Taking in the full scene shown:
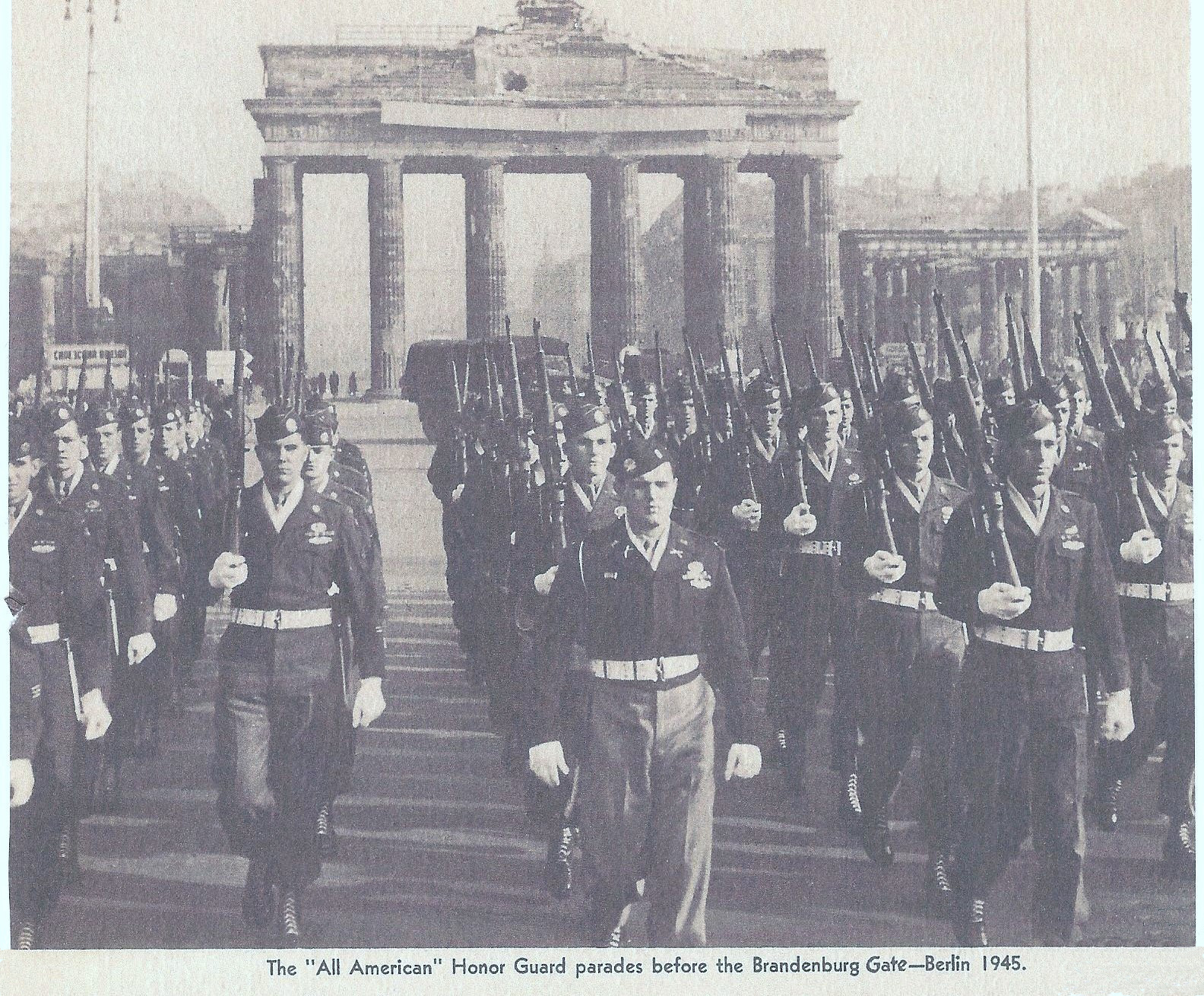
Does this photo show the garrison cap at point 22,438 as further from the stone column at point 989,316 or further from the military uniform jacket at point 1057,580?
the stone column at point 989,316

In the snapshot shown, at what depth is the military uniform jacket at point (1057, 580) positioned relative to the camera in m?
6.33

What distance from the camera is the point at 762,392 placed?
7.74 metres

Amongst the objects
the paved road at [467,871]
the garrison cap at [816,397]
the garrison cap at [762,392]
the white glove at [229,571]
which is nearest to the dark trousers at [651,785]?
the paved road at [467,871]

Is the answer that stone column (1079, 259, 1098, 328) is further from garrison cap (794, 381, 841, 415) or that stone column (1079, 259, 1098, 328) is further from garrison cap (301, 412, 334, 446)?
garrison cap (301, 412, 334, 446)

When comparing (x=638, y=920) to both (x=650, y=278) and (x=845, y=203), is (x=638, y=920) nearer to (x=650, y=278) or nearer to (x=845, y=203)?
(x=650, y=278)

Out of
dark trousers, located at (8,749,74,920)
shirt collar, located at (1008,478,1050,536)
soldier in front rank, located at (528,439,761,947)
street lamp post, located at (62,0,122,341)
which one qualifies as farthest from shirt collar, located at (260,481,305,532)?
shirt collar, located at (1008,478,1050,536)

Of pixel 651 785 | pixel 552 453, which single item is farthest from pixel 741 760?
pixel 552 453

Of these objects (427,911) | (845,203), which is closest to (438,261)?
(845,203)

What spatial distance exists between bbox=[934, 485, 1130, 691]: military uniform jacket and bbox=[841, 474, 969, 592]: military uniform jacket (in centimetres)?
32

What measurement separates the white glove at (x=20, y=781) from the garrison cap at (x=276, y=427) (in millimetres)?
2047

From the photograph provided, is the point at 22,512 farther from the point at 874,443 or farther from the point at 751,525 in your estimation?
the point at 874,443

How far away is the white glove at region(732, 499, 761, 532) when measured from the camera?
7.58 meters

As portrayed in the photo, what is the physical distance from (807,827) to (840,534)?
1.40 meters

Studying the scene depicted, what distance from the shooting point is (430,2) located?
781 cm
